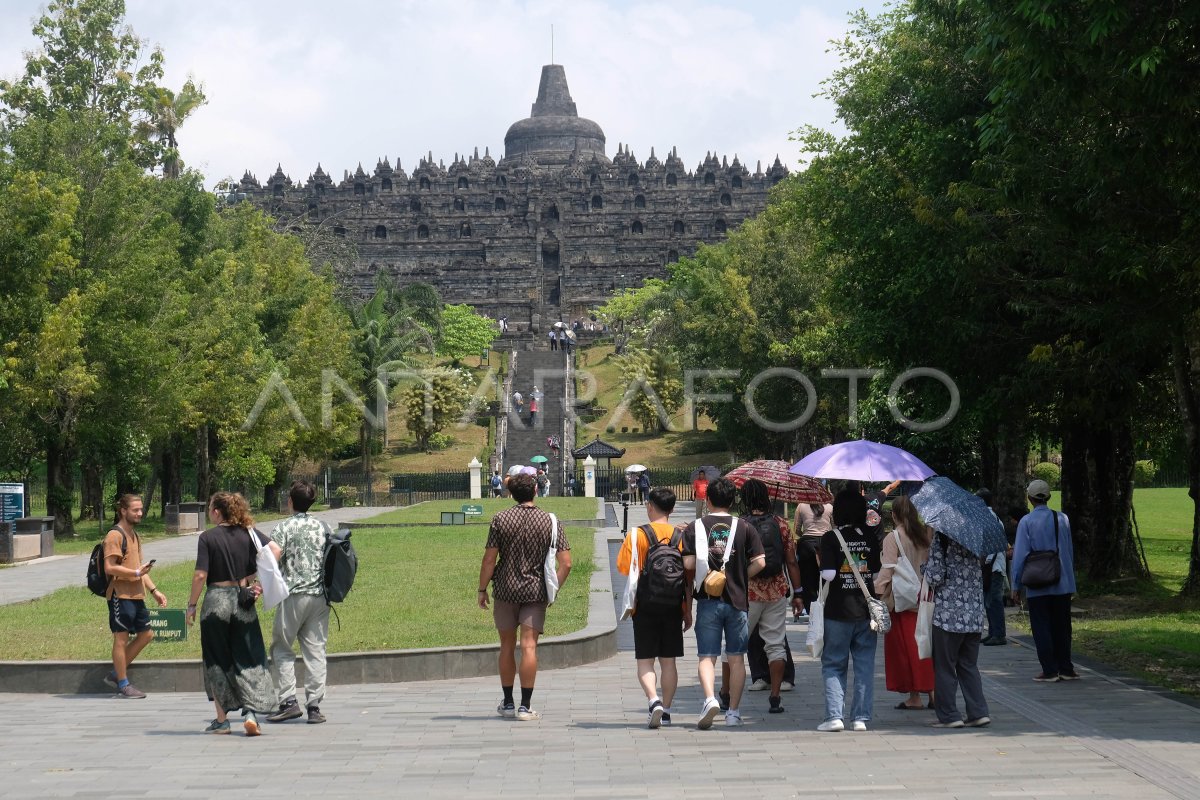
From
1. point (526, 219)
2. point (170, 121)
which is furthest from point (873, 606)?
point (526, 219)

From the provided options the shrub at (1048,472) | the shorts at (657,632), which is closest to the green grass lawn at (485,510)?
the shrub at (1048,472)

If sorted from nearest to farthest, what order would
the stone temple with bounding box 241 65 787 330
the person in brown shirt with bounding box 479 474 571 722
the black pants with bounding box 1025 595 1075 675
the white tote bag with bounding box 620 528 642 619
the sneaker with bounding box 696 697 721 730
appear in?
the sneaker with bounding box 696 697 721 730 → the white tote bag with bounding box 620 528 642 619 → the person in brown shirt with bounding box 479 474 571 722 → the black pants with bounding box 1025 595 1075 675 → the stone temple with bounding box 241 65 787 330

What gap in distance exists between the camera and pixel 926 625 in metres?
10.2

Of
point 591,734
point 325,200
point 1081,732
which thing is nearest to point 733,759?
point 591,734

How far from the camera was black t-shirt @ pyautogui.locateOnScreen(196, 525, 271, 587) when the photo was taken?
9844mm

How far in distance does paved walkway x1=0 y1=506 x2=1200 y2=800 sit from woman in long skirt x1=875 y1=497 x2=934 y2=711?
23 centimetres

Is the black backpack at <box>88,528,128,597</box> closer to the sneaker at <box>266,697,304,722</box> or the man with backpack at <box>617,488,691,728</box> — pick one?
the sneaker at <box>266,697,304,722</box>

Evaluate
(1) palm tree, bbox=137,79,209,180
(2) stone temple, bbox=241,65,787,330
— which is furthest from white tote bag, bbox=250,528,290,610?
(2) stone temple, bbox=241,65,787,330

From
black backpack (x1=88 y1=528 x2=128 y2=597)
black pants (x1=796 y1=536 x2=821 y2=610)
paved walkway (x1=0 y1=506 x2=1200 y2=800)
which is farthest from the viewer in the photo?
black backpack (x1=88 y1=528 x2=128 y2=597)

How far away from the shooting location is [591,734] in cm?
971

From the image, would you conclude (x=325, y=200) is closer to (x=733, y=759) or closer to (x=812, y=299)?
(x=812, y=299)

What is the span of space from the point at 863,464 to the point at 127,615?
590cm

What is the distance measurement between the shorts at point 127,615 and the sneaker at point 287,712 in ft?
5.48

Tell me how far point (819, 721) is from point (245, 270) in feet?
110
